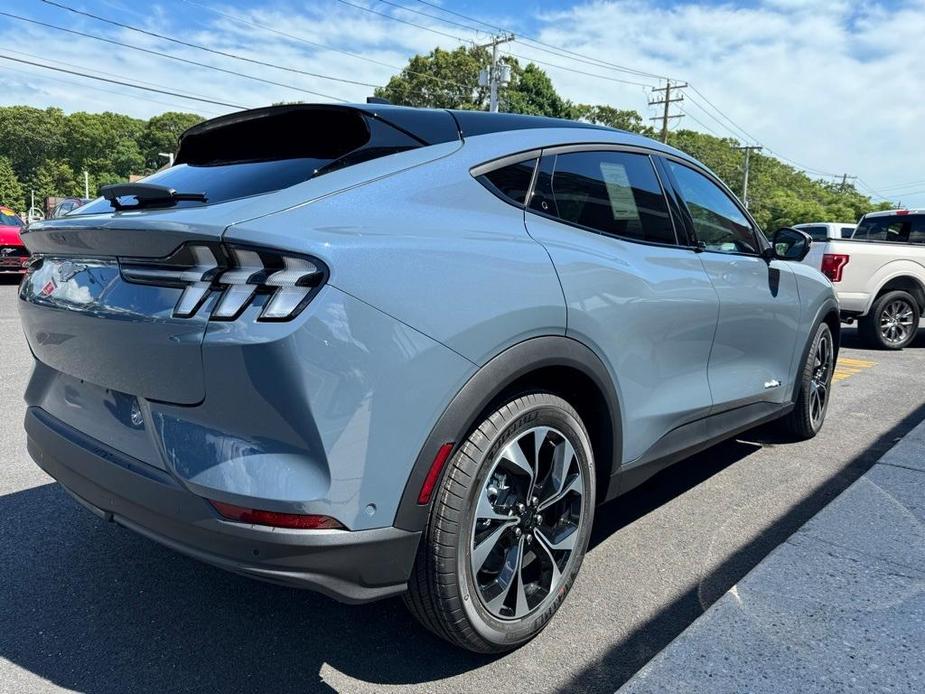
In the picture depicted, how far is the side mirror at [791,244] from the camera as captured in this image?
13.2 ft

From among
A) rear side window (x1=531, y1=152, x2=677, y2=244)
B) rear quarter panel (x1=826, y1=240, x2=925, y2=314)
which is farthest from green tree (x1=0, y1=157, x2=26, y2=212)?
rear side window (x1=531, y1=152, x2=677, y2=244)

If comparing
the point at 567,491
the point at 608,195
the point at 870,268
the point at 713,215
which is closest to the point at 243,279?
the point at 567,491

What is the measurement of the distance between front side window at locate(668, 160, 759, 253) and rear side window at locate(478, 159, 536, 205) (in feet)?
3.72

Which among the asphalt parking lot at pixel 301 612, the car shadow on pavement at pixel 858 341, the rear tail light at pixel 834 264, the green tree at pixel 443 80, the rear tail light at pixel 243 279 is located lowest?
the car shadow on pavement at pixel 858 341

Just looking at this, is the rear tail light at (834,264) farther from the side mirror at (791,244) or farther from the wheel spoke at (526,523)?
the wheel spoke at (526,523)

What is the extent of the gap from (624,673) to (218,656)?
1.32 meters

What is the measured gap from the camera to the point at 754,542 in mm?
3197

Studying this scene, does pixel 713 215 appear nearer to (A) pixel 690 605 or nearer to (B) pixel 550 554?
(A) pixel 690 605

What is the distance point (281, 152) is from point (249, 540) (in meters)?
1.24

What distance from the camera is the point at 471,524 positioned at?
79.1 inches

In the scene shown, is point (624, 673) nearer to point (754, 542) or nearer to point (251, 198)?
point (754, 542)

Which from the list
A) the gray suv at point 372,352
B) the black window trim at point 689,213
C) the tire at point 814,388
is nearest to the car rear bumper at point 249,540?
the gray suv at point 372,352

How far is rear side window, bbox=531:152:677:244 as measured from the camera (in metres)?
2.47

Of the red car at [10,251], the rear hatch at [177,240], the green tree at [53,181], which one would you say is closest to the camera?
the rear hatch at [177,240]
